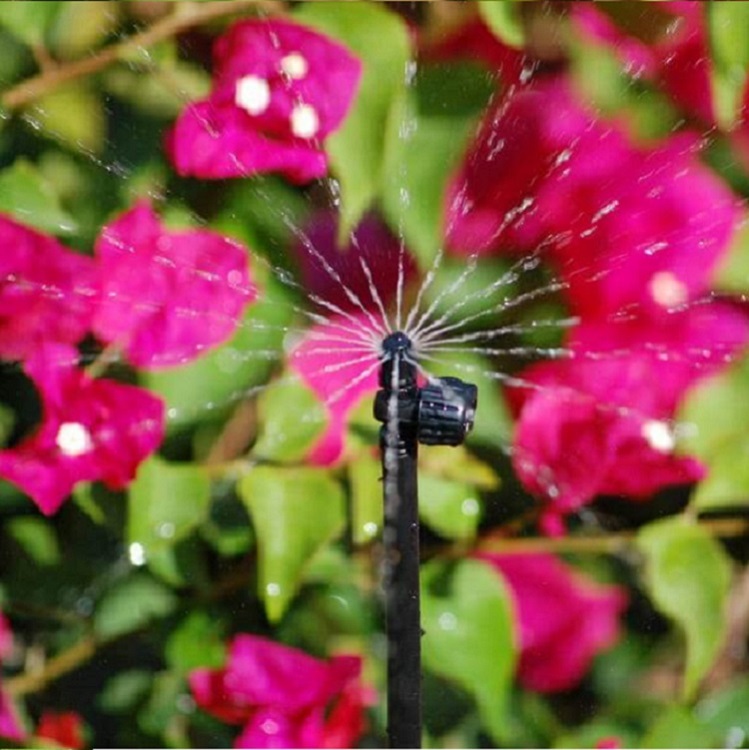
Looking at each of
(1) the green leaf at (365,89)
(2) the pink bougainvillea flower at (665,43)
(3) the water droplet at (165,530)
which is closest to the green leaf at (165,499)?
(3) the water droplet at (165,530)

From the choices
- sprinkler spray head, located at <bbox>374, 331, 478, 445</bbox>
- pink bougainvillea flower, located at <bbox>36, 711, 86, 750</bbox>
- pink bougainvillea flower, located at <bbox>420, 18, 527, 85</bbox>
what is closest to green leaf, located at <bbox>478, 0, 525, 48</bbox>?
pink bougainvillea flower, located at <bbox>420, 18, 527, 85</bbox>

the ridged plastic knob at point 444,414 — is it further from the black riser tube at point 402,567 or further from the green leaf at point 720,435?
the green leaf at point 720,435

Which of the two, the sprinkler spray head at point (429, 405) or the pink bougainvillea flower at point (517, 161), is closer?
the sprinkler spray head at point (429, 405)

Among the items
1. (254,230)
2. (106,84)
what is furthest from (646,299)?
(106,84)

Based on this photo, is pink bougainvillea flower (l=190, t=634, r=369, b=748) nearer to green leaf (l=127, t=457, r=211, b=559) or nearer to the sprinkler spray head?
green leaf (l=127, t=457, r=211, b=559)

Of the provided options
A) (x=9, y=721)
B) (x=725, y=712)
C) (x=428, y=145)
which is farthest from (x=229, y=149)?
(x=725, y=712)

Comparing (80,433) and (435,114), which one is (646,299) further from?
(80,433)
